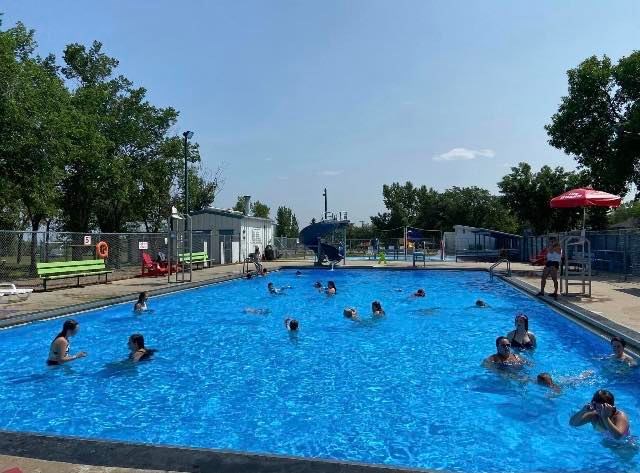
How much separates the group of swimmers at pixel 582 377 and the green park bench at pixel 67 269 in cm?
1464

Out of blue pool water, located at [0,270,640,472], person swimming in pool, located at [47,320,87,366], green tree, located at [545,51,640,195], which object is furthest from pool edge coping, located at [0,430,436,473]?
green tree, located at [545,51,640,195]

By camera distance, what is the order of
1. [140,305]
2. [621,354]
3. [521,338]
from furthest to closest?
[140,305]
[521,338]
[621,354]

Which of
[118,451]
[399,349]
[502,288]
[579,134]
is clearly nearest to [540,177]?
[579,134]

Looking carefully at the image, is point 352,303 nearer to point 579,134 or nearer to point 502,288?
point 502,288

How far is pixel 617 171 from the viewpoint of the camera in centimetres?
2430

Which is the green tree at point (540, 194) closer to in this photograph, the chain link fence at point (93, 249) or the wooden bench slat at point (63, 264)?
the chain link fence at point (93, 249)

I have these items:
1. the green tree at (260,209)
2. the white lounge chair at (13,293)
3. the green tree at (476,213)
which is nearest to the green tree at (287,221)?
the green tree at (260,209)

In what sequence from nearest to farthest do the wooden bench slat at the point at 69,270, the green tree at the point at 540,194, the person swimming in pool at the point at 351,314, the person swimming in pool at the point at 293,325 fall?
1. the person swimming in pool at the point at 293,325
2. the person swimming in pool at the point at 351,314
3. the wooden bench slat at the point at 69,270
4. the green tree at the point at 540,194

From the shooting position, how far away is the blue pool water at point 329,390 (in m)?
5.90

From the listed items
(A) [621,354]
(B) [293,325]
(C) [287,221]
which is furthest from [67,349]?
(C) [287,221]

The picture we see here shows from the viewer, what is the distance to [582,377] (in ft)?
27.8

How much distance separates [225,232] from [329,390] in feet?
88.4

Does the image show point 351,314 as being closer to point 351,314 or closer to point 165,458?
point 351,314

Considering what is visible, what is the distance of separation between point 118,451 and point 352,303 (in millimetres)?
13432
